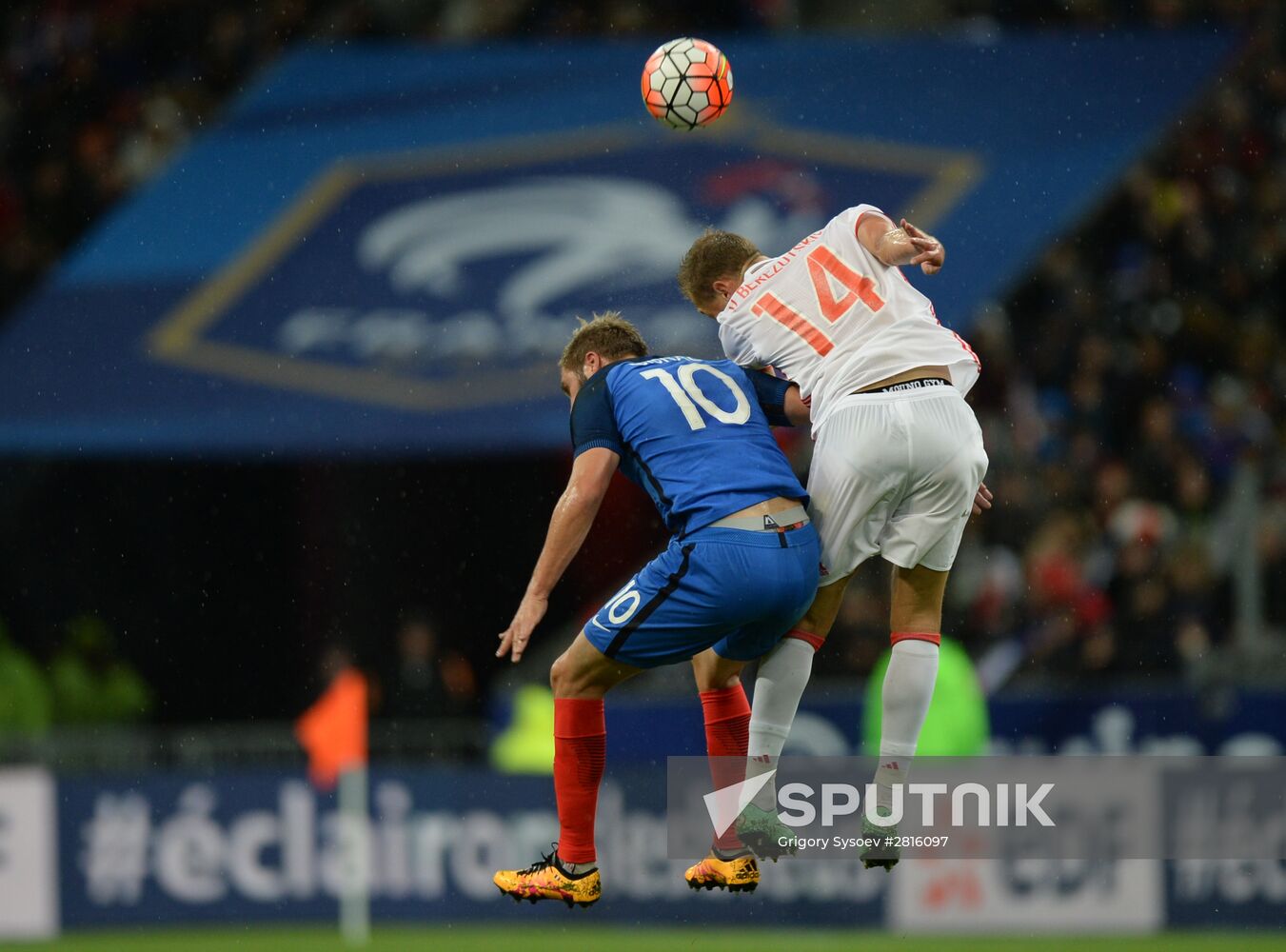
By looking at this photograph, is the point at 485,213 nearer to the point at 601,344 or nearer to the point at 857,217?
the point at 601,344

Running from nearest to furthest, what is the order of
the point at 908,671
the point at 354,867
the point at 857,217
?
the point at 908,671, the point at 857,217, the point at 354,867

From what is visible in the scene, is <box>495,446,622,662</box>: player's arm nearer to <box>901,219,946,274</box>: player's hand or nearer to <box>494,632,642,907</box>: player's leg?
<box>494,632,642,907</box>: player's leg

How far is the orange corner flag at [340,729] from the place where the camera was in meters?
15.7

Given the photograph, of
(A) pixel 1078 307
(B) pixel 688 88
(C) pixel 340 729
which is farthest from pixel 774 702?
(A) pixel 1078 307

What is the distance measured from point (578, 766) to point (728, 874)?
0.73 metres

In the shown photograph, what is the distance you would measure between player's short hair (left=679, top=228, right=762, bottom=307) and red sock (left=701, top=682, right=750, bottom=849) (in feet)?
5.31

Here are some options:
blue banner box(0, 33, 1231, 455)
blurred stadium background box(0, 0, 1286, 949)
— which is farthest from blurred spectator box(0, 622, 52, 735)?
blue banner box(0, 33, 1231, 455)

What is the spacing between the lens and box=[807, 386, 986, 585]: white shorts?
26.9 feet

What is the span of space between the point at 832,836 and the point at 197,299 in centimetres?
743

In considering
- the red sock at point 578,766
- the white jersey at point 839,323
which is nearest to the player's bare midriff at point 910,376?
the white jersey at point 839,323

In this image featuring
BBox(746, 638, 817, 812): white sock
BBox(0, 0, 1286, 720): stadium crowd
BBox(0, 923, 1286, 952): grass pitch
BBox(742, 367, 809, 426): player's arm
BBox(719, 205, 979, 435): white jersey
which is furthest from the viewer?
BBox(0, 0, 1286, 720): stadium crowd

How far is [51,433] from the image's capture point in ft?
55.3

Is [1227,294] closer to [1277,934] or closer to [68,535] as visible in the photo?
[1277,934]

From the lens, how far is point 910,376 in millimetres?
8297
